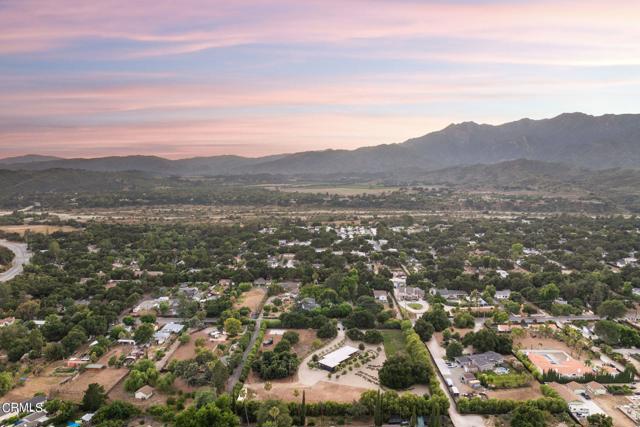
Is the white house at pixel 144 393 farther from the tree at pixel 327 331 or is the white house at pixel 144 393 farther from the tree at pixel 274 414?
the tree at pixel 327 331

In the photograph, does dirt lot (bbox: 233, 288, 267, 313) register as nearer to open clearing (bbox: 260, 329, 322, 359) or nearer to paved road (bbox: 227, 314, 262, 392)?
paved road (bbox: 227, 314, 262, 392)

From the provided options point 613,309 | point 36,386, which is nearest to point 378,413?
point 36,386

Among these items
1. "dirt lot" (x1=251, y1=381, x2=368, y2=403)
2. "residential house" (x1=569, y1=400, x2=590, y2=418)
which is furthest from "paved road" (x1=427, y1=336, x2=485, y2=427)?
"residential house" (x1=569, y1=400, x2=590, y2=418)

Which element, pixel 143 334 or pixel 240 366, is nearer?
pixel 240 366

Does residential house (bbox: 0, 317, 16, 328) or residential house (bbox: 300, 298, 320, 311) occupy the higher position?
residential house (bbox: 300, 298, 320, 311)

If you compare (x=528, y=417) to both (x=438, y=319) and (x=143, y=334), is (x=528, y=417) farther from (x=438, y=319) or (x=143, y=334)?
(x=143, y=334)

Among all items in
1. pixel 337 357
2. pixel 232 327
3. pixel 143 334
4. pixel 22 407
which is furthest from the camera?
pixel 232 327

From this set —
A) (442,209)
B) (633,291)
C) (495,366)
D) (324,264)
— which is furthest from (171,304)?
(442,209)
